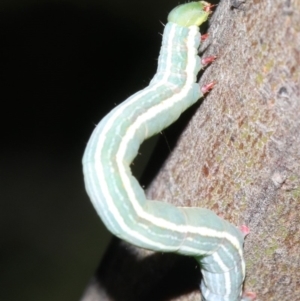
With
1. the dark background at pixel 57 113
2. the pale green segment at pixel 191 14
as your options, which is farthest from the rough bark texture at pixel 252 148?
the dark background at pixel 57 113

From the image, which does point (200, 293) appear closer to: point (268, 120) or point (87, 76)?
point (268, 120)

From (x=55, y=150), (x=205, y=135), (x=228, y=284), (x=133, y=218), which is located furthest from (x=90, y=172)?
(x=55, y=150)

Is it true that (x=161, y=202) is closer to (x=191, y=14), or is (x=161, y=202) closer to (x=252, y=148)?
(x=252, y=148)

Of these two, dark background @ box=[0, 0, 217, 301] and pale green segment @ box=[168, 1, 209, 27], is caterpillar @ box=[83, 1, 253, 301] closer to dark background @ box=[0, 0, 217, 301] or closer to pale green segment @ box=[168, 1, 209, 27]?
pale green segment @ box=[168, 1, 209, 27]

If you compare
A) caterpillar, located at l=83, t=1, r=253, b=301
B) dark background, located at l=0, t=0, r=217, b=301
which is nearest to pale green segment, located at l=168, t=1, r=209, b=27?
caterpillar, located at l=83, t=1, r=253, b=301

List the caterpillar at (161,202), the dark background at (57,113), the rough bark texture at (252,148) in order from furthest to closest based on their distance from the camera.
Result: the dark background at (57,113), the caterpillar at (161,202), the rough bark texture at (252,148)

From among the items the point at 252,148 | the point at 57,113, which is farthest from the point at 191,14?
the point at 57,113

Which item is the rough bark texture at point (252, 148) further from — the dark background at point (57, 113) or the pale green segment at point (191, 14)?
the dark background at point (57, 113)

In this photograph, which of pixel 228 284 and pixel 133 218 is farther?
pixel 228 284

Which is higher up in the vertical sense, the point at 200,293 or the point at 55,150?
the point at 200,293
